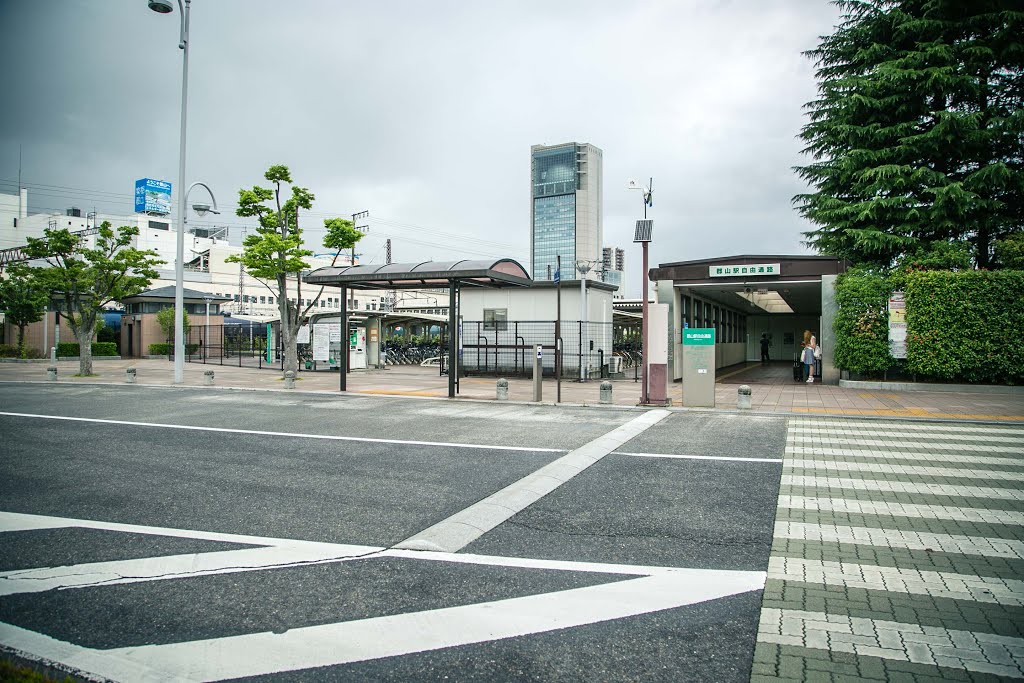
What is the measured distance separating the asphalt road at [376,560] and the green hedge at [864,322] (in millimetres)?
11686

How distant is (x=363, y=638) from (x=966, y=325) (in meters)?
20.0

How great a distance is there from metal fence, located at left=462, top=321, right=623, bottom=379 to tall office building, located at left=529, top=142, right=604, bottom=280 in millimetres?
77981

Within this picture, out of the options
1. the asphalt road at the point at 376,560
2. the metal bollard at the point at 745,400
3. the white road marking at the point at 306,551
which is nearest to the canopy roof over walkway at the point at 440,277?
the metal bollard at the point at 745,400

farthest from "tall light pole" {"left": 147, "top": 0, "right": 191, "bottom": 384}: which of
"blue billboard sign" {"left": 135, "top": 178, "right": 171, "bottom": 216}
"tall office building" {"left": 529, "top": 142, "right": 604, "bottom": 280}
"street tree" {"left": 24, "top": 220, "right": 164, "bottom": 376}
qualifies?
"tall office building" {"left": 529, "top": 142, "right": 604, "bottom": 280}

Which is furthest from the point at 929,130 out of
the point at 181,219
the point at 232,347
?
the point at 232,347

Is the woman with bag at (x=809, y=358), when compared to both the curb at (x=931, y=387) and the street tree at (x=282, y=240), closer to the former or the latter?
the curb at (x=931, y=387)

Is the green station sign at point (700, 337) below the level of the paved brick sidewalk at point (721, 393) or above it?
above

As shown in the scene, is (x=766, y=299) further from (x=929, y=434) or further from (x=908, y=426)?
(x=929, y=434)

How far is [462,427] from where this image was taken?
1125 cm

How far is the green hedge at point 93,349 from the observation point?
36.6 meters

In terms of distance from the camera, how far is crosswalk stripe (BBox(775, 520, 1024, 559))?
4.75m

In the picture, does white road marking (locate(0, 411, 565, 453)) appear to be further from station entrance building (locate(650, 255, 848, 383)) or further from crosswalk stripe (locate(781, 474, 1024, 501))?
station entrance building (locate(650, 255, 848, 383))

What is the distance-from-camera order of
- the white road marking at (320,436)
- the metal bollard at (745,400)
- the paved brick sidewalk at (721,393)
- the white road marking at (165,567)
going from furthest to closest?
1. the metal bollard at (745,400)
2. the paved brick sidewalk at (721,393)
3. the white road marking at (320,436)
4. the white road marking at (165,567)

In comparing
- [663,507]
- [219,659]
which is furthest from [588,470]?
[219,659]
